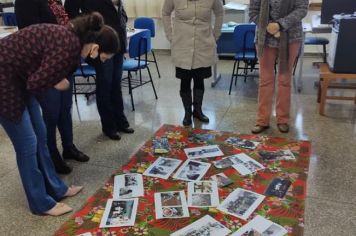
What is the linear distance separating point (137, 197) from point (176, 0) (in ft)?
5.25

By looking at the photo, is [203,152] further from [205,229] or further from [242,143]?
[205,229]

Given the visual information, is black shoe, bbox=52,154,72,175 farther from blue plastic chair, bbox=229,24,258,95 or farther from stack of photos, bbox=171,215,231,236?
blue plastic chair, bbox=229,24,258,95

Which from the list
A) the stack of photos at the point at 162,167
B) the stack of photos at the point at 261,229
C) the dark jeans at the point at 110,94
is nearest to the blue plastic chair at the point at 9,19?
the dark jeans at the point at 110,94

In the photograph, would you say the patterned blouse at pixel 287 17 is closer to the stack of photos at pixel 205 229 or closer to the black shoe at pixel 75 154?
the stack of photos at pixel 205 229

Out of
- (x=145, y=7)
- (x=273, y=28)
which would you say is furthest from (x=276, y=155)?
(x=145, y=7)

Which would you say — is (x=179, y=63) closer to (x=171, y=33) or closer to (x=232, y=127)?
(x=171, y=33)

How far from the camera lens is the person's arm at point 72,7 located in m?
2.47

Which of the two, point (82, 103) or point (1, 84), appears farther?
point (82, 103)

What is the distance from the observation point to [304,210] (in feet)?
6.50

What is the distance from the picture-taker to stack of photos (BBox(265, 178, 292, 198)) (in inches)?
84.0

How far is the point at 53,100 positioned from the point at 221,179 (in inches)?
47.0

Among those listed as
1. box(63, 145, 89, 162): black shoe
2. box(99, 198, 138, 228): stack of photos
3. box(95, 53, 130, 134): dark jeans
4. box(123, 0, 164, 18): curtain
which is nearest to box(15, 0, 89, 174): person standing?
box(63, 145, 89, 162): black shoe

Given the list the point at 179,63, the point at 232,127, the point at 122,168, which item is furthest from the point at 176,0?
the point at 122,168

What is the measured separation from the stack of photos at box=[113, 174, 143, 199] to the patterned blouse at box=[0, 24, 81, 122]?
0.88 meters
